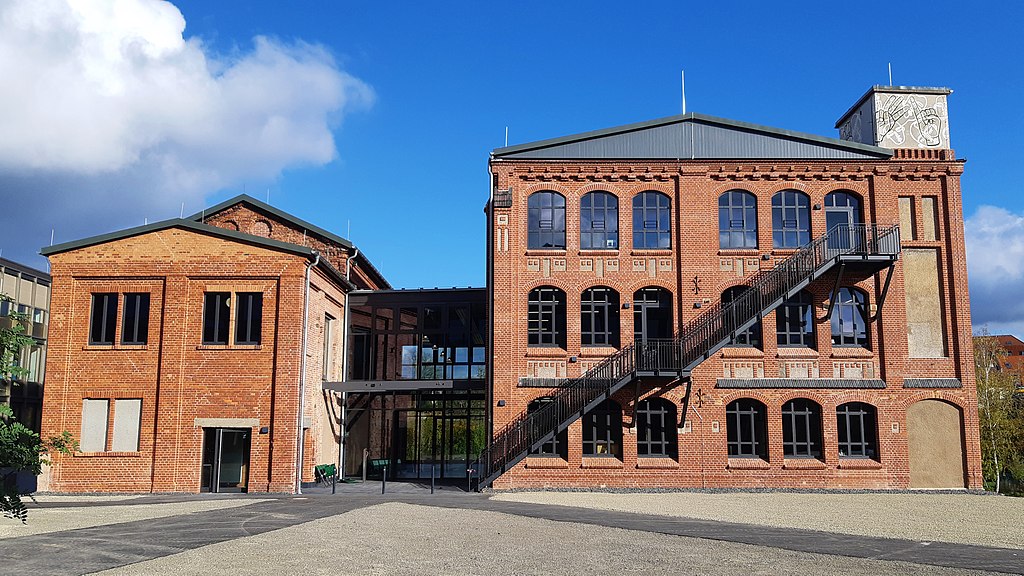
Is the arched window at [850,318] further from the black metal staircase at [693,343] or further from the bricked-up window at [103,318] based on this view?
the bricked-up window at [103,318]

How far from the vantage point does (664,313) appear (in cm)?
2377

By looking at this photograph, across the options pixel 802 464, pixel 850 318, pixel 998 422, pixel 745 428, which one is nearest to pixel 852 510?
pixel 802 464

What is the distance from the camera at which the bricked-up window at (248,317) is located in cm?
2242

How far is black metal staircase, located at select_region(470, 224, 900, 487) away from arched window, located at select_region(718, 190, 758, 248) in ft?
3.98

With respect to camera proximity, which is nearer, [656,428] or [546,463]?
[546,463]

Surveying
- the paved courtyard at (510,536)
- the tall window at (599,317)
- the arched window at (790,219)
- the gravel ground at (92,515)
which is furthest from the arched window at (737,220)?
the gravel ground at (92,515)

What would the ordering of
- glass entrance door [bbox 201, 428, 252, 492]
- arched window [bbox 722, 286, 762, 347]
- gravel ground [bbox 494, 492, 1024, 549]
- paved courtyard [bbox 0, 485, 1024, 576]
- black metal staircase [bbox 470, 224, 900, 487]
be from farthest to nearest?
arched window [bbox 722, 286, 762, 347] → glass entrance door [bbox 201, 428, 252, 492] → black metal staircase [bbox 470, 224, 900, 487] → gravel ground [bbox 494, 492, 1024, 549] → paved courtyard [bbox 0, 485, 1024, 576]

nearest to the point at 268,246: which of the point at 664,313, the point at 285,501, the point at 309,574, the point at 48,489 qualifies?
the point at 285,501

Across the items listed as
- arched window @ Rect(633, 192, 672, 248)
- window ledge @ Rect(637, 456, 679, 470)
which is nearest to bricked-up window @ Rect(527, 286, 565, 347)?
arched window @ Rect(633, 192, 672, 248)

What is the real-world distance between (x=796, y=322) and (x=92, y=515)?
737 inches

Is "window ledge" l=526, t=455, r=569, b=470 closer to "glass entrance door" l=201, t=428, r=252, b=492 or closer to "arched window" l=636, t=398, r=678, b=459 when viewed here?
"arched window" l=636, t=398, r=678, b=459

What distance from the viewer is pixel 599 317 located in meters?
23.7

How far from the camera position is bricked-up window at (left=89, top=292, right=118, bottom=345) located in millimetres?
22484

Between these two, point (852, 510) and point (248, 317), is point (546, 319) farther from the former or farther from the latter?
point (852, 510)
